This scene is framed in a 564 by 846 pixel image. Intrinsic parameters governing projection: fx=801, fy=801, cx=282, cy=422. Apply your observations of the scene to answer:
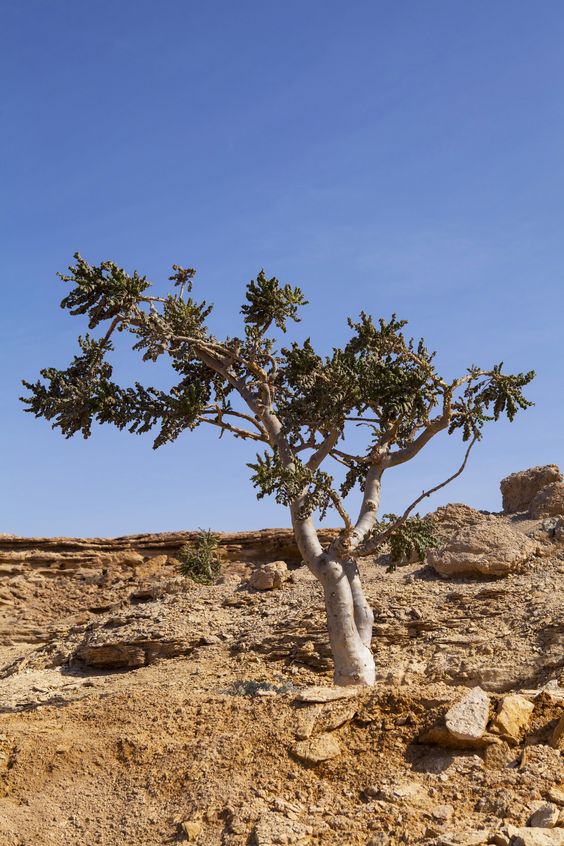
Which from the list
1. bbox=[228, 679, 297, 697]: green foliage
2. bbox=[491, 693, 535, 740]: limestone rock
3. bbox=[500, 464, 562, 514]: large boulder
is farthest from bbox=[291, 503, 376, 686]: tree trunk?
bbox=[500, 464, 562, 514]: large boulder

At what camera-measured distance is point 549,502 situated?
73.5 feet

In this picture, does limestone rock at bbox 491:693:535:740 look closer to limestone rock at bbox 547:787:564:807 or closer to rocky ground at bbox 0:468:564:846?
rocky ground at bbox 0:468:564:846

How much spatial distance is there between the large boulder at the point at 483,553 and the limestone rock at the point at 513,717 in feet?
30.4

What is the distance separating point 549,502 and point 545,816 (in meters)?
16.8

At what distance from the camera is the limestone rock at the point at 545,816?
21.0 feet

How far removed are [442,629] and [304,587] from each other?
474cm

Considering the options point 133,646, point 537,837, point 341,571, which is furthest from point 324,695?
point 133,646

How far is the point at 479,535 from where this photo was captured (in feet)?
60.8

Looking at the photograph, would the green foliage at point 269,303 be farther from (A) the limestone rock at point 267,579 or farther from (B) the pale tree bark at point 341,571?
(A) the limestone rock at point 267,579

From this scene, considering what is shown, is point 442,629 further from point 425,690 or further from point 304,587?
point 425,690

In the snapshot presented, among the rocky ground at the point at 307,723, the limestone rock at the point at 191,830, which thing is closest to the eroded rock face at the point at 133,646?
the rocky ground at the point at 307,723

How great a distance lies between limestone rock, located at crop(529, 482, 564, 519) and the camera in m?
22.3

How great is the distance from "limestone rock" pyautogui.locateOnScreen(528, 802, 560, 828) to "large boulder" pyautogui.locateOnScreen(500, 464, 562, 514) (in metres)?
18.1

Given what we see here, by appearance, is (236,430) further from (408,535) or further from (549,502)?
(549,502)
